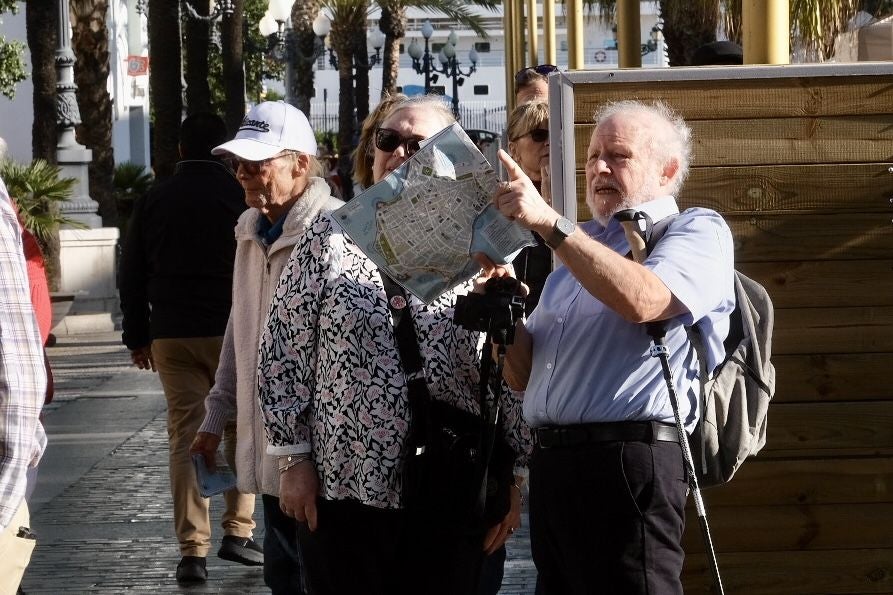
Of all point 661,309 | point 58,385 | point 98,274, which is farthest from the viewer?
point 98,274

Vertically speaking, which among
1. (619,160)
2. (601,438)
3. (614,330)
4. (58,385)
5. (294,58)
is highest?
(294,58)

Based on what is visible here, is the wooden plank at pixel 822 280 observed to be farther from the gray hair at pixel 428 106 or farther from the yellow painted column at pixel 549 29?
the yellow painted column at pixel 549 29

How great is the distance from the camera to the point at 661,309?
11.3 ft

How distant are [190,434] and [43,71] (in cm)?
1514

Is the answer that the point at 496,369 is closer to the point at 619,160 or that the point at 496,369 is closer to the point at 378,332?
the point at 378,332

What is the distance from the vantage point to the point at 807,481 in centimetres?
490

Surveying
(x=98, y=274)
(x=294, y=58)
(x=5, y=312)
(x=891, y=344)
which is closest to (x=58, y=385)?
(x=98, y=274)

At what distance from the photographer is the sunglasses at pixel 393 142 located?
414cm

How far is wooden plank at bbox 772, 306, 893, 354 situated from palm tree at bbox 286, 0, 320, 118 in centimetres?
3416

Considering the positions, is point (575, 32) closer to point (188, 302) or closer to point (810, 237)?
point (188, 302)

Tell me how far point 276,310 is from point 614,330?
2.97ft

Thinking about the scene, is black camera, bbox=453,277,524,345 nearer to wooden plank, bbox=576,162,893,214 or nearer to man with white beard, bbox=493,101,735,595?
man with white beard, bbox=493,101,735,595

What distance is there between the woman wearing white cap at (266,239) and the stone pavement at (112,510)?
1.80 metres

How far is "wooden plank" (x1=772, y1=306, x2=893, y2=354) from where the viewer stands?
16.0 ft
